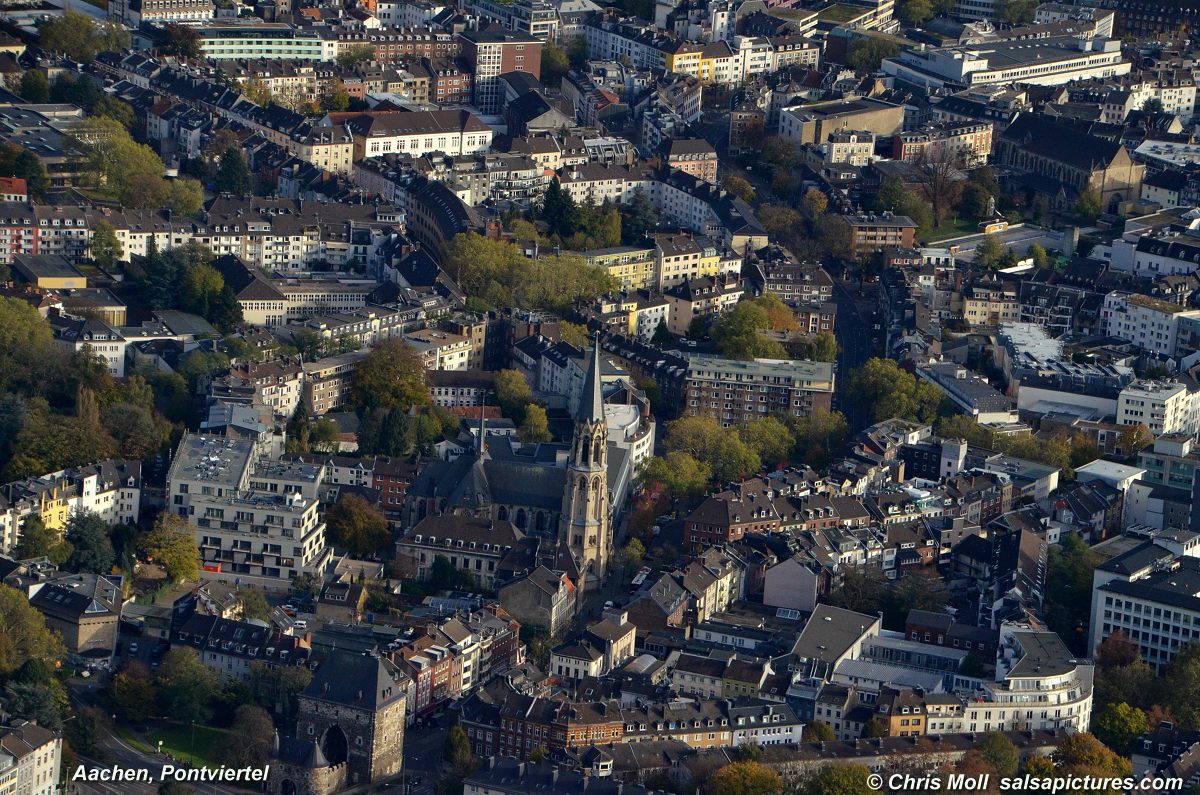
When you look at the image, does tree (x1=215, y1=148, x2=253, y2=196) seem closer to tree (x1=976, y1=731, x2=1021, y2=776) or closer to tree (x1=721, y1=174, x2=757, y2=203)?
tree (x1=721, y1=174, x2=757, y2=203)

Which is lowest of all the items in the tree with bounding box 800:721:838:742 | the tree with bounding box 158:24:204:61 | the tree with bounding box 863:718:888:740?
the tree with bounding box 800:721:838:742

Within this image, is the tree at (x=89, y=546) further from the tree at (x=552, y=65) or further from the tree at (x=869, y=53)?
the tree at (x=869, y=53)

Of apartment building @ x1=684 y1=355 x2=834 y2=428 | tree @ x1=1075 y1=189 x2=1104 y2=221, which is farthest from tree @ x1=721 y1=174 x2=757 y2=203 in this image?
apartment building @ x1=684 y1=355 x2=834 y2=428

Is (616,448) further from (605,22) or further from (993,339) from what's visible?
(605,22)

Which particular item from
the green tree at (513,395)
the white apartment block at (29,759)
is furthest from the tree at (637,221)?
the white apartment block at (29,759)

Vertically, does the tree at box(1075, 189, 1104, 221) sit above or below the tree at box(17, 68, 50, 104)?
below

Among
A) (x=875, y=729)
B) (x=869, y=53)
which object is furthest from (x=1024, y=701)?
(x=869, y=53)
